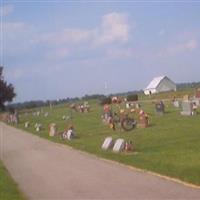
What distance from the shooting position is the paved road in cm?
1356

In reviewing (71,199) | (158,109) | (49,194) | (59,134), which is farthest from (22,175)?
(158,109)

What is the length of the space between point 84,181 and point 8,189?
2.08 meters

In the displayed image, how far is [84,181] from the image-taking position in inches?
647

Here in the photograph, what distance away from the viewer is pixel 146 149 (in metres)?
23.8

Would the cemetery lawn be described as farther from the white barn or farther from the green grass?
the white barn

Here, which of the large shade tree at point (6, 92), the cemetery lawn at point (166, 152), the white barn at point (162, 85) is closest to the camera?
the cemetery lawn at point (166, 152)

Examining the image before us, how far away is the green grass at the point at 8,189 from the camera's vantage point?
594 inches

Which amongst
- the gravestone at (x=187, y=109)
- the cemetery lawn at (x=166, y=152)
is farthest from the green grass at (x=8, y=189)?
the gravestone at (x=187, y=109)

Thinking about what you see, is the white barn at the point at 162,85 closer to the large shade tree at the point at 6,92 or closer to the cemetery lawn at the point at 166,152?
the large shade tree at the point at 6,92

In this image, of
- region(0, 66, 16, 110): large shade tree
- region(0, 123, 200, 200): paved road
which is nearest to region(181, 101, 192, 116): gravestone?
region(0, 123, 200, 200): paved road

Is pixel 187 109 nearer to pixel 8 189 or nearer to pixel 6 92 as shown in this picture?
pixel 8 189

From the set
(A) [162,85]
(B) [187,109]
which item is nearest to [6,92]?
(A) [162,85]

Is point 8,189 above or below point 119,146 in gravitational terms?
below

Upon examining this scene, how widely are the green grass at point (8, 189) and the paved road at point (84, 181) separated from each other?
8.5 inches
